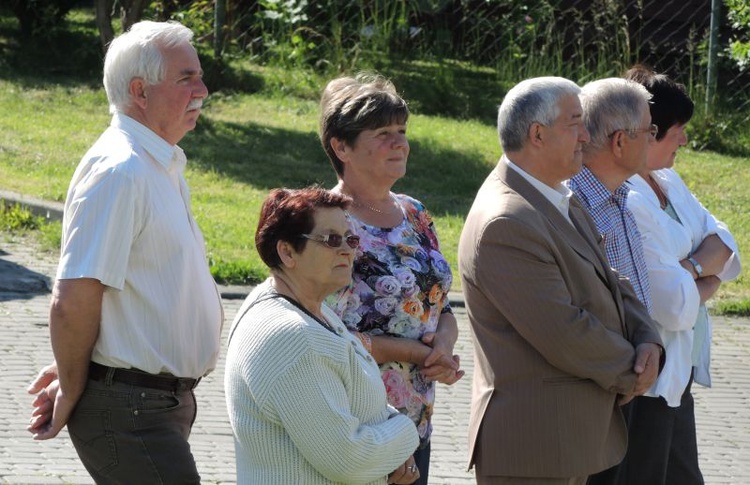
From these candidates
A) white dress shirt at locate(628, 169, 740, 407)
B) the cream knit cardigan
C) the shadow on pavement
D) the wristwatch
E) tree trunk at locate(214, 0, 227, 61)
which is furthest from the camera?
tree trunk at locate(214, 0, 227, 61)

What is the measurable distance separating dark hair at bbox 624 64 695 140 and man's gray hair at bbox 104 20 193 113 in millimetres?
2133

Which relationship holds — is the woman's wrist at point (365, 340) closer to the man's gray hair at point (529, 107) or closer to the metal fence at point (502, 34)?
the man's gray hair at point (529, 107)

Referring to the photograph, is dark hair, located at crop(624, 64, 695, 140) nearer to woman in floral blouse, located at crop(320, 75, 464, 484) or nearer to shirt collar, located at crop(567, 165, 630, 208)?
shirt collar, located at crop(567, 165, 630, 208)

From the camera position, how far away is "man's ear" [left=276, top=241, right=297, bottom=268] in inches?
146

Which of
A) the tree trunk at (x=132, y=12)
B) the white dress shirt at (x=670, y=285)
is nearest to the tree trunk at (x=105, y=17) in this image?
the tree trunk at (x=132, y=12)

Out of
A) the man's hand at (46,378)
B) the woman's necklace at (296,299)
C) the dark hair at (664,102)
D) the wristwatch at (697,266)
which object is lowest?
the man's hand at (46,378)

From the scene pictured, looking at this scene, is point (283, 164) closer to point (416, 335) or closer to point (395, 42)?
point (395, 42)

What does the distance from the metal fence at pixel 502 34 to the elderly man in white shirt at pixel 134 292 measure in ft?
37.8

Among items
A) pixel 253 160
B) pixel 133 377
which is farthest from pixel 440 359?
pixel 253 160

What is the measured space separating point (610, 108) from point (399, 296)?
1.17m

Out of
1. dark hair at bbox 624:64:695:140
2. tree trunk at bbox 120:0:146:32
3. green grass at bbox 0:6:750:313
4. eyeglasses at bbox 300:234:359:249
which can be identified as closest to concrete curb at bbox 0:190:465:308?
green grass at bbox 0:6:750:313

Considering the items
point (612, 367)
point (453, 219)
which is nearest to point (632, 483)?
point (612, 367)

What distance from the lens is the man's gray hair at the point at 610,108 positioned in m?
4.73

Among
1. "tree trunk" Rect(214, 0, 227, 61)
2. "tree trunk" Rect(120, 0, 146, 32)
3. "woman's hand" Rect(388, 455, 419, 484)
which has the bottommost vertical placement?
"tree trunk" Rect(214, 0, 227, 61)
